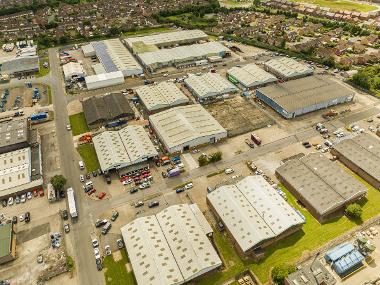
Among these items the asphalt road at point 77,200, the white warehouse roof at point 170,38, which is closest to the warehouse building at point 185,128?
the asphalt road at point 77,200

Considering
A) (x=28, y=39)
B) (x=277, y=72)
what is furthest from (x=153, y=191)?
(x=28, y=39)

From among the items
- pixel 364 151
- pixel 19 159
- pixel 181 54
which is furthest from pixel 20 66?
pixel 364 151

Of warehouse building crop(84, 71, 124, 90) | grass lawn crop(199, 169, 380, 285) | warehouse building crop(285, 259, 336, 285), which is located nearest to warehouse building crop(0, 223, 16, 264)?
grass lawn crop(199, 169, 380, 285)

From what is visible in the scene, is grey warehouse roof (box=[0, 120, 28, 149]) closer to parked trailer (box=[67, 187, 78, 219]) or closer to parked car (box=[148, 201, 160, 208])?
parked trailer (box=[67, 187, 78, 219])

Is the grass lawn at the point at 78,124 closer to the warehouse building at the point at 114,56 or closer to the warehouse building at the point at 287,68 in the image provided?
the warehouse building at the point at 114,56

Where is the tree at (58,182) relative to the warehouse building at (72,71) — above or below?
below

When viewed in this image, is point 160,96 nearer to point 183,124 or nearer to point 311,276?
point 183,124
